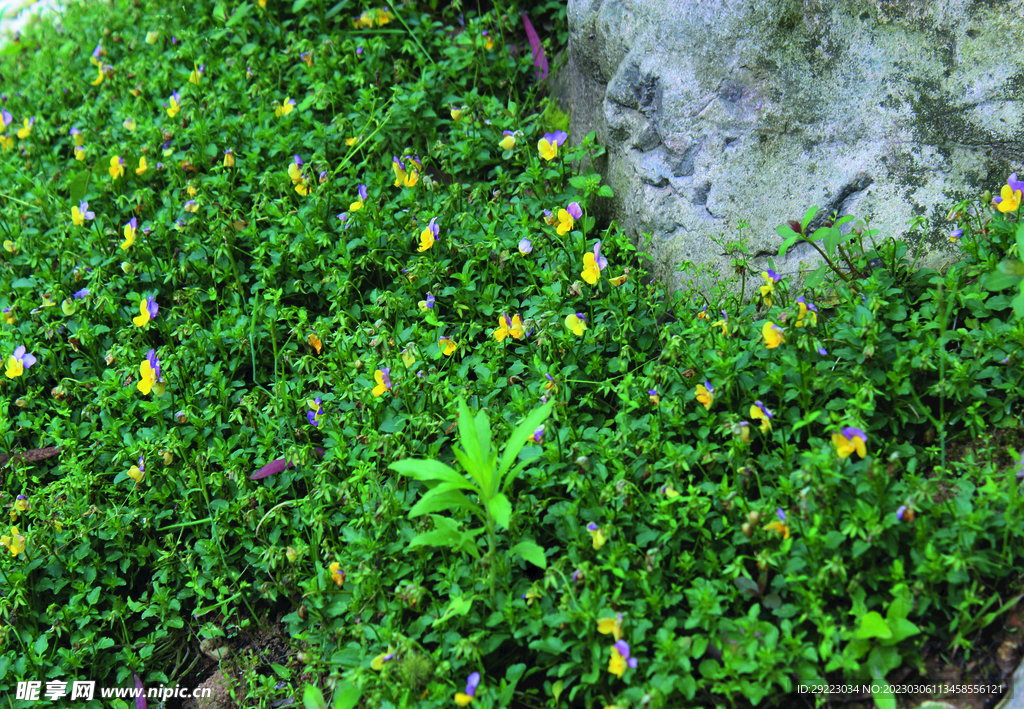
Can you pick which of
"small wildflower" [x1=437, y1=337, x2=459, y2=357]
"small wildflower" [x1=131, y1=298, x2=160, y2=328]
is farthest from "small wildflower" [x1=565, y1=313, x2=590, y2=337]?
"small wildflower" [x1=131, y1=298, x2=160, y2=328]

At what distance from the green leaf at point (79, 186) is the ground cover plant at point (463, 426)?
0.02 m

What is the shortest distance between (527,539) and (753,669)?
0.79m

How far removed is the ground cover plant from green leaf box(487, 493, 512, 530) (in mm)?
34

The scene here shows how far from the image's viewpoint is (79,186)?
4.33 m

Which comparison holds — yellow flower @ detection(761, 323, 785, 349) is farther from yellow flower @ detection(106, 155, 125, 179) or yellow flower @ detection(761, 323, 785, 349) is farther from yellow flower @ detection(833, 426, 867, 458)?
yellow flower @ detection(106, 155, 125, 179)

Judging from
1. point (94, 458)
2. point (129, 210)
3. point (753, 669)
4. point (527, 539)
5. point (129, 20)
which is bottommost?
point (753, 669)

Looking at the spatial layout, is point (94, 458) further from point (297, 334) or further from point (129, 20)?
point (129, 20)

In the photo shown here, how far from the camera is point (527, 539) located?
262 cm

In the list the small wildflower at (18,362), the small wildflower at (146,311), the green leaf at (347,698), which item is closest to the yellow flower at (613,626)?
the green leaf at (347,698)

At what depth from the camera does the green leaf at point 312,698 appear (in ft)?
8.21

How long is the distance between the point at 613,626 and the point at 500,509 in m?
0.47

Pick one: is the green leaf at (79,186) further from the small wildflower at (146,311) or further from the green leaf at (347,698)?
the green leaf at (347,698)

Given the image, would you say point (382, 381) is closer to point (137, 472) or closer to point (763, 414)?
point (137, 472)

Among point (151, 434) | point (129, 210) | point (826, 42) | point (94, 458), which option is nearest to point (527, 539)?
point (151, 434)
